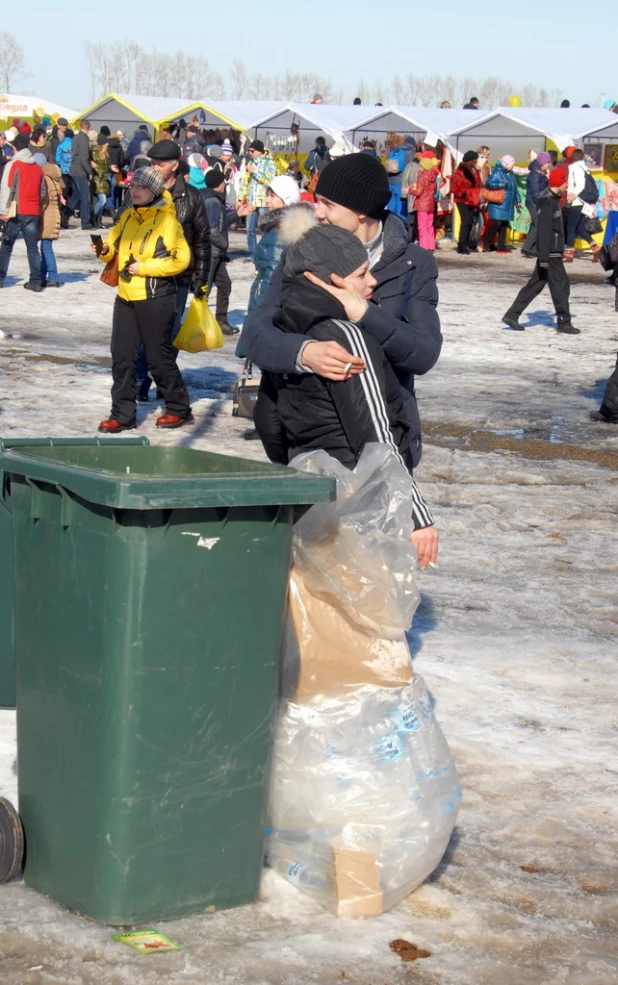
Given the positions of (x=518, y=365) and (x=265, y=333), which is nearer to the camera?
(x=265, y=333)

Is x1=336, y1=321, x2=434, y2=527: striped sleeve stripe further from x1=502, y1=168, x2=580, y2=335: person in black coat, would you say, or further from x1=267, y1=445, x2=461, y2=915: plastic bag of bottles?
x1=502, y1=168, x2=580, y2=335: person in black coat

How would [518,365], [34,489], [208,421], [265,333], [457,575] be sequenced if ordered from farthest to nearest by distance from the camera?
[518,365]
[208,421]
[457,575]
[265,333]
[34,489]

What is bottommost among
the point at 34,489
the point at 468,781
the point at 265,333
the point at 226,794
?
the point at 468,781

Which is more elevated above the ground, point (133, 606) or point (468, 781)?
point (133, 606)

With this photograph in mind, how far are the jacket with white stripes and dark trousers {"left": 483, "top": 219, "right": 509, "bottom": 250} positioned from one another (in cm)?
2178

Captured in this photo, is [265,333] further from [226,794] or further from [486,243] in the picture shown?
[486,243]

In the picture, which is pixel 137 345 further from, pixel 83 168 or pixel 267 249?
pixel 83 168

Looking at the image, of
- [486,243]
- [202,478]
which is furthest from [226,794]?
[486,243]

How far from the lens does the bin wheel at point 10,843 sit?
3.12 m

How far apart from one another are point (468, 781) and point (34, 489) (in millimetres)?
1822

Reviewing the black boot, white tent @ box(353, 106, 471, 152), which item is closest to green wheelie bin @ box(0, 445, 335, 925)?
the black boot

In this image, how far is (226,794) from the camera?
3004 mm

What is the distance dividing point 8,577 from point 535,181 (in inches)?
859

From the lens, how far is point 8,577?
141 inches
